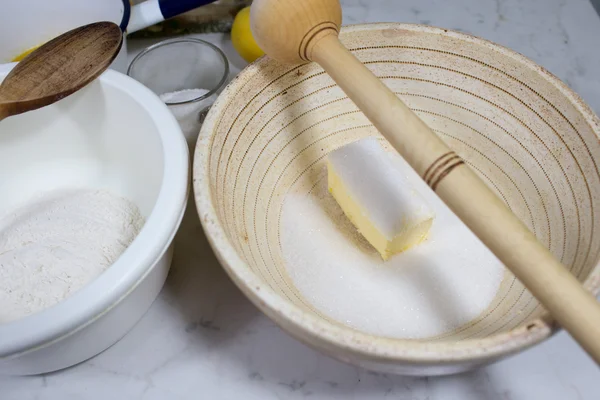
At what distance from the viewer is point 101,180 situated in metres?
0.74

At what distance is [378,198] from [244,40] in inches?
14.8

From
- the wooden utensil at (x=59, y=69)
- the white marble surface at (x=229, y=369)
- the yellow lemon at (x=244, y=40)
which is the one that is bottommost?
the white marble surface at (x=229, y=369)

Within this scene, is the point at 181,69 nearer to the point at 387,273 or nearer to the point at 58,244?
the point at 58,244

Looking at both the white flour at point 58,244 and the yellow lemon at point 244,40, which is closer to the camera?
the white flour at point 58,244

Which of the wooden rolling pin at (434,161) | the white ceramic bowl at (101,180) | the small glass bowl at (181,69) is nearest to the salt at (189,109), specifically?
the small glass bowl at (181,69)

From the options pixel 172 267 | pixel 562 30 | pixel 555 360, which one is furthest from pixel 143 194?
pixel 562 30

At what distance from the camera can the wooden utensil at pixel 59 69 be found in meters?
0.61

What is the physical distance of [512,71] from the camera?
0.63 m

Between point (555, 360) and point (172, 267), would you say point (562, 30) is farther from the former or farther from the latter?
point (172, 267)

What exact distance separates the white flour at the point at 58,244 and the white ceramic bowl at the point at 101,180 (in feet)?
0.10

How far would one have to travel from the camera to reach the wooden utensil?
61 cm

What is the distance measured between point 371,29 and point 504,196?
0.89 feet

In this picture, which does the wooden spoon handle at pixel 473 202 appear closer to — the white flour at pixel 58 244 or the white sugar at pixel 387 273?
the white sugar at pixel 387 273

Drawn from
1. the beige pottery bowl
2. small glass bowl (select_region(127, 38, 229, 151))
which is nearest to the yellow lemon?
small glass bowl (select_region(127, 38, 229, 151))
